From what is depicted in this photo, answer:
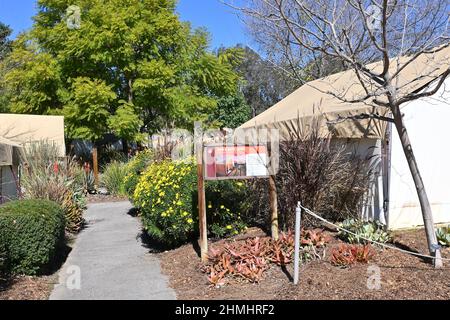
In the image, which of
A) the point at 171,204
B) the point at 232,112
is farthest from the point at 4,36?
the point at 171,204

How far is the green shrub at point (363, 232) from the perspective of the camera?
6.70 metres

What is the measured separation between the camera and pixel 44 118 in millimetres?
17359

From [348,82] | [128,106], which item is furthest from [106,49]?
[348,82]

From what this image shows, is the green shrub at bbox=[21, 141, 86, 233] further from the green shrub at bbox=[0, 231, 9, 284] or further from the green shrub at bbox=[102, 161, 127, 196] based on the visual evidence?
the green shrub at bbox=[102, 161, 127, 196]

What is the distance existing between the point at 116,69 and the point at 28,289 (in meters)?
16.3

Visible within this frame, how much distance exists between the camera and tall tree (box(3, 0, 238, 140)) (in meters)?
19.3

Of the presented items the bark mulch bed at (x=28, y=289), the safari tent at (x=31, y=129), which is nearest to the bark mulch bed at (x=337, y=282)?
the bark mulch bed at (x=28, y=289)

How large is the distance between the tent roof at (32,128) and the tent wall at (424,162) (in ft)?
37.8

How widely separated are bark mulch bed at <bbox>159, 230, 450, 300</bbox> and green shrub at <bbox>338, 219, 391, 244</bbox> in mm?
273

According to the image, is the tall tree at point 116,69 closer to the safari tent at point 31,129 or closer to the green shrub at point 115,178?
the safari tent at point 31,129

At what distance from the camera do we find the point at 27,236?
6246mm

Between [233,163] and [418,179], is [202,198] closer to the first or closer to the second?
[233,163]

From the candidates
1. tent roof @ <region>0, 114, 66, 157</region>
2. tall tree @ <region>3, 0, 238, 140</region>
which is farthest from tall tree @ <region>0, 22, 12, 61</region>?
tent roof @ <region>0, 114, 66, 157</region>
